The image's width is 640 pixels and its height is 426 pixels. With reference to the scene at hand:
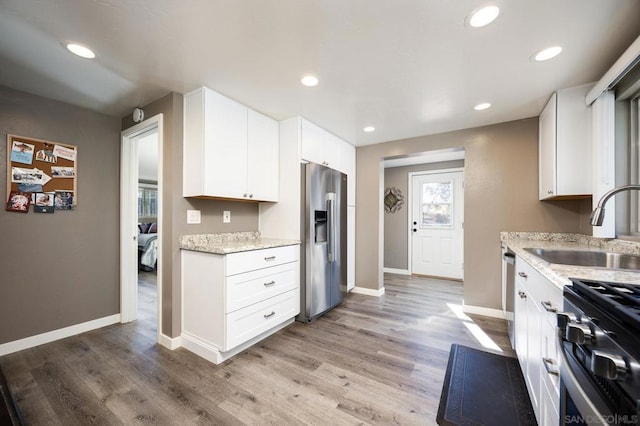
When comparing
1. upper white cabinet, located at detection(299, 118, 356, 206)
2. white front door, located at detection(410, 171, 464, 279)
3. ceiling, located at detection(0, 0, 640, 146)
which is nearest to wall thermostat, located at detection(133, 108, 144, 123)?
ceiling, located at detection(0, 0, 640, 146)

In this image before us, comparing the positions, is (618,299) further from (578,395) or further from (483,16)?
(483,16)

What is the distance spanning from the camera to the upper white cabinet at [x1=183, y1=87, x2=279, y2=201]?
2.14 meters

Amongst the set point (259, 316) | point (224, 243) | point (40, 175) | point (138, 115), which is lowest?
point (259, 316)

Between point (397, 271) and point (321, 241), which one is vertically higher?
point (321, 241)

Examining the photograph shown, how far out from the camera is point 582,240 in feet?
8.00

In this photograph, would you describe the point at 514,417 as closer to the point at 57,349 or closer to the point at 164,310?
the point at 164,310

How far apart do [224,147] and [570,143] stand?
3045 millimetres

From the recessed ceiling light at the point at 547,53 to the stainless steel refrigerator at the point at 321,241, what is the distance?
1.98 meters

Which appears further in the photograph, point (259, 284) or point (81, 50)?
point (259, 284)

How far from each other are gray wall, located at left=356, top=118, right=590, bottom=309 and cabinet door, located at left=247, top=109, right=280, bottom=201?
198 cm

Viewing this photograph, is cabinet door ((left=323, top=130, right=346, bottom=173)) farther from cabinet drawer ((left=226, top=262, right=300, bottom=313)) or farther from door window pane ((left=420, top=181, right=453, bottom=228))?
door window pane ((left=420, top=181, right=453, bottom=228))

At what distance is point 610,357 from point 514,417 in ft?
4.29

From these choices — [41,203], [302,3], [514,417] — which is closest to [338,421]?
[514,417]

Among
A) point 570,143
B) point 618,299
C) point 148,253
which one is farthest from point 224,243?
point 148,253
